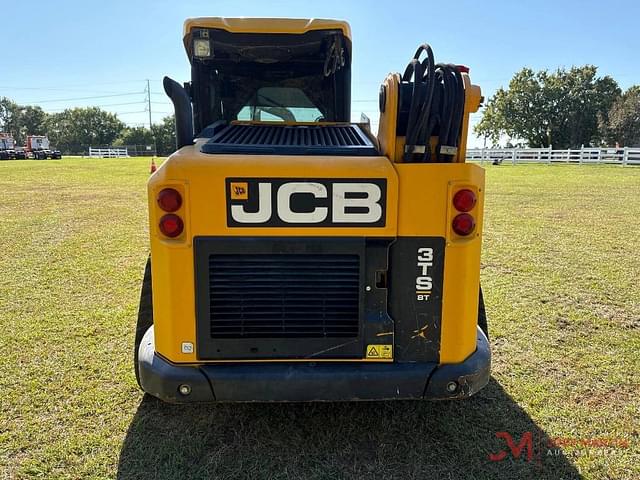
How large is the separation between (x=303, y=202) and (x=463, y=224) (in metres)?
0.77

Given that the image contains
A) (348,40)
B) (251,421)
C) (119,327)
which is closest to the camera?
(251,421)

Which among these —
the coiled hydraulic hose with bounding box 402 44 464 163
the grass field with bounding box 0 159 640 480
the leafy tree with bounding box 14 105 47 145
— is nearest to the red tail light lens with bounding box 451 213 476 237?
the coiled hydraulic hose with bounding box 402 44 464 163

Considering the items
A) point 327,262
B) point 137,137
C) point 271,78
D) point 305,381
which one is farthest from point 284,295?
point 137,137

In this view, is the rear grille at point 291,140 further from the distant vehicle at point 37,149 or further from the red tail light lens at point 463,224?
the distant vehicle at point 37,149

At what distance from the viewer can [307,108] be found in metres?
3.96

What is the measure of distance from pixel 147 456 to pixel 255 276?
1123 millimetres

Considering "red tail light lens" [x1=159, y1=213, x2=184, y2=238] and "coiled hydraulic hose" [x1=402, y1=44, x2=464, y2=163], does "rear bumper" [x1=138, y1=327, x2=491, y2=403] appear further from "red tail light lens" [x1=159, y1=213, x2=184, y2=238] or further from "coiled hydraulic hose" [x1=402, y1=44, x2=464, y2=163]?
"coiled hydraulic hose" [x1=402, y1=44, x2=464, y2=163]

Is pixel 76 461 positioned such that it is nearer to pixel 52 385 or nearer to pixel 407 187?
pixel 52 385

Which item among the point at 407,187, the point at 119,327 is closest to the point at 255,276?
the point at 407,187

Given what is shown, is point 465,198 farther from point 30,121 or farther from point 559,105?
point 30,121

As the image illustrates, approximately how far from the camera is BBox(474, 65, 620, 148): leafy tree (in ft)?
188

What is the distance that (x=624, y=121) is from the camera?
52.8 meters

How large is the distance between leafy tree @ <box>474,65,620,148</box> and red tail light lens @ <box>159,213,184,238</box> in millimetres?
62662

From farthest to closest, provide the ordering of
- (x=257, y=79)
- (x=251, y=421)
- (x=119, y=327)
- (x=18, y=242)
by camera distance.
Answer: (x=18, y=242), (x=119, y=327), (x=257, y=79), (x=251, y=421)
